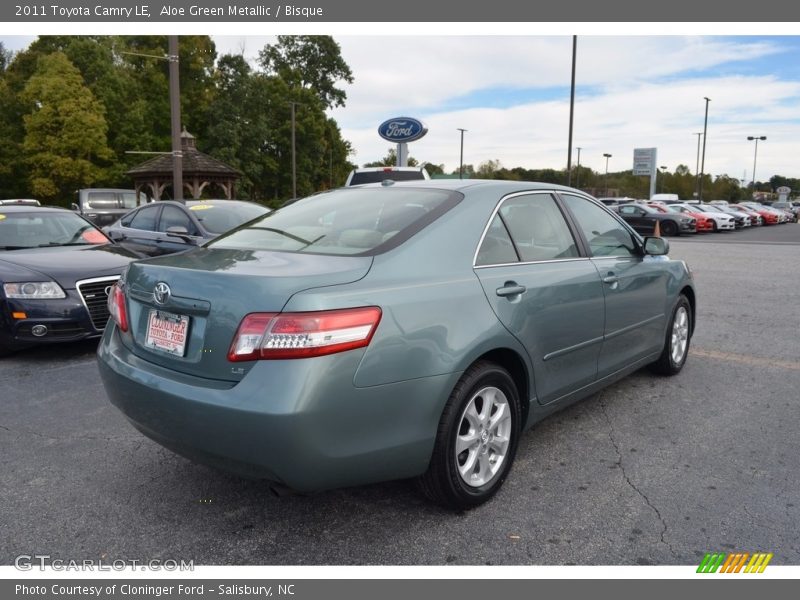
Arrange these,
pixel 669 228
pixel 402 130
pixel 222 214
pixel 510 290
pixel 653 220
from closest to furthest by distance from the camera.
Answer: pixel 510 290, pixel 222 214, pixel 402 130, pixel 653 220, pixel 669 228

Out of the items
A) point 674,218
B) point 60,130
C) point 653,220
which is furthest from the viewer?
point 60,130

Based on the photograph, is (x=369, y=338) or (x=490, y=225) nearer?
(x=369, y=338)

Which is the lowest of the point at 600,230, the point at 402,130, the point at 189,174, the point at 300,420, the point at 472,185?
the point at 300,420

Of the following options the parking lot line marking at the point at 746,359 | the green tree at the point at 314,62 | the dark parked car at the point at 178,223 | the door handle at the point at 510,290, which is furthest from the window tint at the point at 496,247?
the green tree at the point at 314,62

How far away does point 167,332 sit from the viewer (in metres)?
2.87

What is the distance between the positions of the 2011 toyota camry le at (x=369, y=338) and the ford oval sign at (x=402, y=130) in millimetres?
16938

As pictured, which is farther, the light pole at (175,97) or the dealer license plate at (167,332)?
the light pole at (175,97)

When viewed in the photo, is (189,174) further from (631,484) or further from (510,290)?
(631,484)

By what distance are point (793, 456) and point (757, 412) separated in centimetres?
79

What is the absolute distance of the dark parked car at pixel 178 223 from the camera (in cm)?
882

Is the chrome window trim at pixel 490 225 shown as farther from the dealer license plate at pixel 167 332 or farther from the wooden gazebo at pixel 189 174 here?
the wooden gazebo at pixel 189 174

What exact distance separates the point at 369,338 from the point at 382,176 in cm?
1017

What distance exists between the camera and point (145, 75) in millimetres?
52219

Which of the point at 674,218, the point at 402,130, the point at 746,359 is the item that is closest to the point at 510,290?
the point at 746,359
